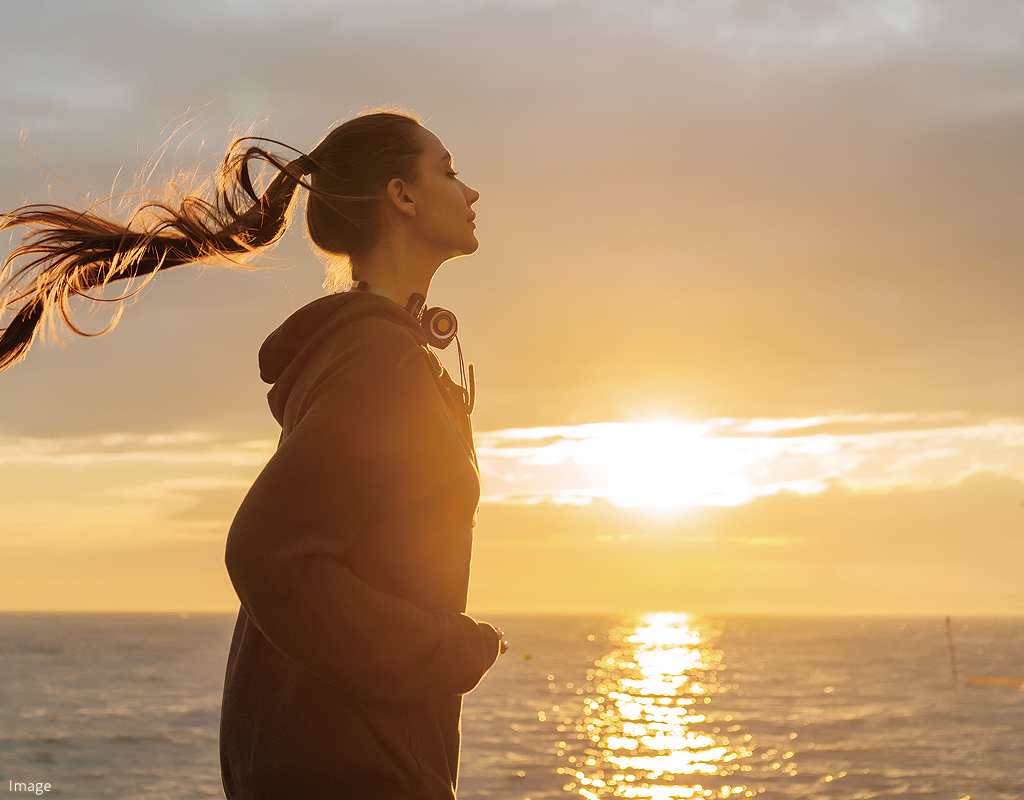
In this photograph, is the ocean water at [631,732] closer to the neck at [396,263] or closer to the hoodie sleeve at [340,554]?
the neck at [396,263]

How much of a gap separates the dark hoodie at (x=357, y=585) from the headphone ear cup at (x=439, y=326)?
121 millimetres

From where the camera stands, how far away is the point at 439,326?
215 centimetres

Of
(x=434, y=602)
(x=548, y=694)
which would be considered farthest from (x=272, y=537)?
(x=548, y=694)

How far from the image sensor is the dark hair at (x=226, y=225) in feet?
7.42

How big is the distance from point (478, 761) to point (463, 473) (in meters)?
30.9

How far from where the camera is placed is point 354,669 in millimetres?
1655

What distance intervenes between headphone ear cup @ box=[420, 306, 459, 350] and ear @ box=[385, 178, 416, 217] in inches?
10.8

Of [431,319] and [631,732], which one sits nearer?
[431,319]

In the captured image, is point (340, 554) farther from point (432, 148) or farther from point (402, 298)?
point (432, 148)

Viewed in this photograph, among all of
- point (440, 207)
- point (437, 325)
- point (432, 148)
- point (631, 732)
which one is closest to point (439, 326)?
point (437, 325)

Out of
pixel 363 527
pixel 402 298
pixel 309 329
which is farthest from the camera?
pixel 402 298

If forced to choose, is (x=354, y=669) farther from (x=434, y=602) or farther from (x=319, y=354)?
(x=319, y=354)

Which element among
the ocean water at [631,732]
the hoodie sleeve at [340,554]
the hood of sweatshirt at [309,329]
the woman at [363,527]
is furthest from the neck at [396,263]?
the ocean water at [631,732]

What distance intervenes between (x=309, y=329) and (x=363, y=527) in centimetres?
54
